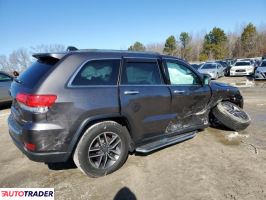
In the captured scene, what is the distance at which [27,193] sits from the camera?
3527 mm

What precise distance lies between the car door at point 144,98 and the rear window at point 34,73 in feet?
3.79

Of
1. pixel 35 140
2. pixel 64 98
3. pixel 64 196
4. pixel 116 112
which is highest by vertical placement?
pixel 64 98

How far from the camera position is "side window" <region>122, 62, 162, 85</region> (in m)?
4.32

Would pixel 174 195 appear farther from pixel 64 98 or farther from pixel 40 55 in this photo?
pixel 40 55

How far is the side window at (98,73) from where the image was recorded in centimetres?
385

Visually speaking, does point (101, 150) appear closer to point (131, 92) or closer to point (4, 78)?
point (131, 92)

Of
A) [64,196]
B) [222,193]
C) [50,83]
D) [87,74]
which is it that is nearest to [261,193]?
[222,193]

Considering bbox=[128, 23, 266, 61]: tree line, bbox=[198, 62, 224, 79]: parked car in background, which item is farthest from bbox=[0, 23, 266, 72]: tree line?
bbox=[198, 62, 224, 79]: parked car in background

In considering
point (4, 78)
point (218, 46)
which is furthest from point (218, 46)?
point (4, 78)

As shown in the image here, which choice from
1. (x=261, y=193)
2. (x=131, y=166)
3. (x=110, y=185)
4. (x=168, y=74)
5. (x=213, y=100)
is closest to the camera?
(x=261, y=193)

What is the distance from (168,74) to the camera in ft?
16.2

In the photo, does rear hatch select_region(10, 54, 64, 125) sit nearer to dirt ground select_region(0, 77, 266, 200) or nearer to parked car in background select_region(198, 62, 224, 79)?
dirt ground select_region(0, 77, 266, 200)

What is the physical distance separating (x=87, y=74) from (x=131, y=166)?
5.57 ft

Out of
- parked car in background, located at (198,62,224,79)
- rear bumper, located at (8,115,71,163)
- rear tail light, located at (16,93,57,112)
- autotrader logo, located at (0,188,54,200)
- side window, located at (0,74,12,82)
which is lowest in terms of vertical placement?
parked car in background, located at (198,62,224,79)
